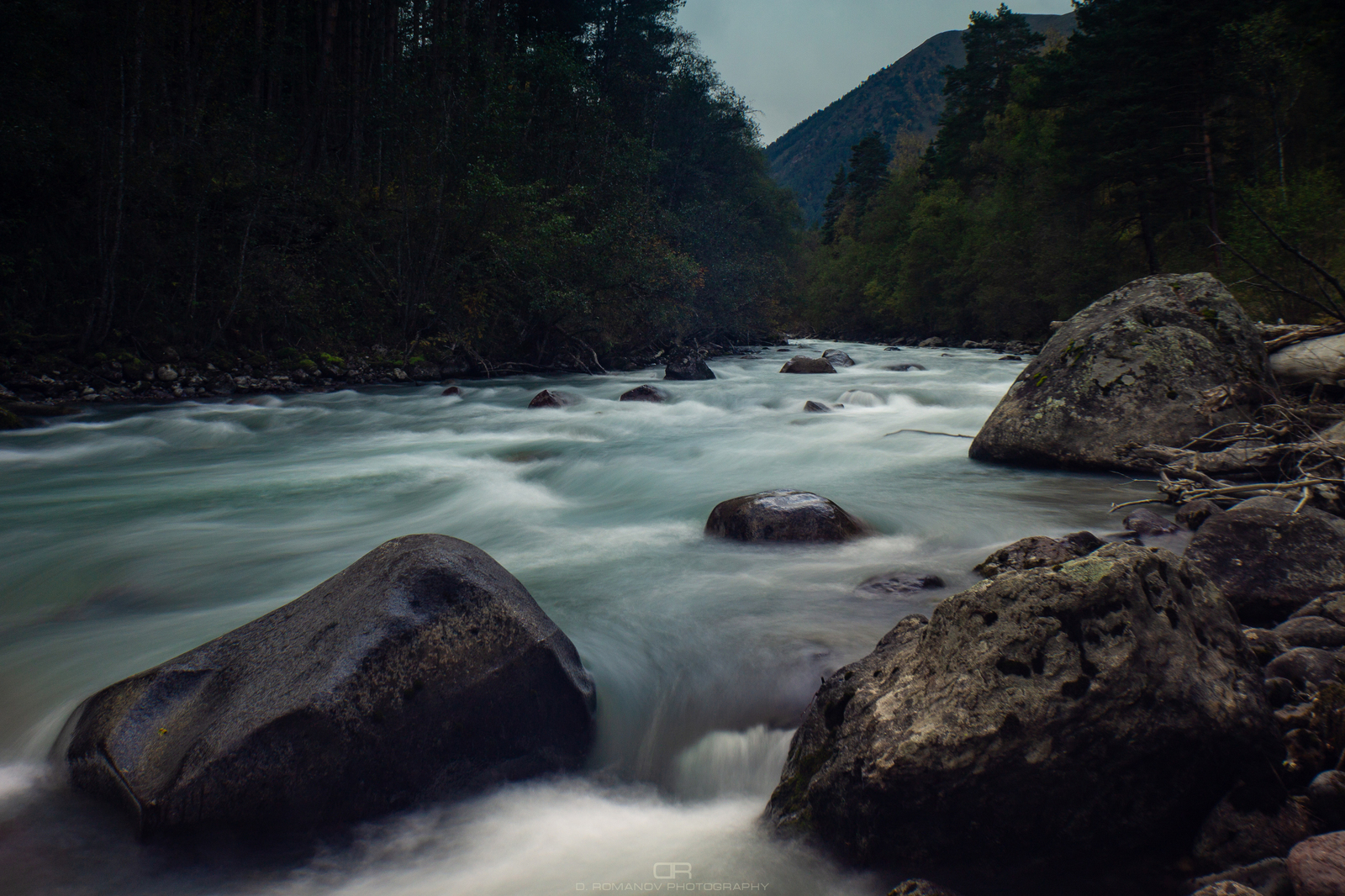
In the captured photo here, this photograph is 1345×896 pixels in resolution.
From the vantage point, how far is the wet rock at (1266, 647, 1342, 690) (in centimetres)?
229

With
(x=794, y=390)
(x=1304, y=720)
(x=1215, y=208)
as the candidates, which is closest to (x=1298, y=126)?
(x=1215, y=208)

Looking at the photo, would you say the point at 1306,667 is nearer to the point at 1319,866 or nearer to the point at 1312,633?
the point at 1312,633

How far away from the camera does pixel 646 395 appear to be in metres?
14.0

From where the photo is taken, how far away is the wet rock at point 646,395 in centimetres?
1390

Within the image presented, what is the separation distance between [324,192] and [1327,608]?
66.2 ft

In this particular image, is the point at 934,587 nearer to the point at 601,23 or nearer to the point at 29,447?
the point at 29,447

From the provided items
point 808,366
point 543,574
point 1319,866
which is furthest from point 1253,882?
point 808,366

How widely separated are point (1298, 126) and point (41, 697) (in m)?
30.0

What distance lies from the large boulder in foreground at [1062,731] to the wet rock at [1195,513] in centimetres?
272

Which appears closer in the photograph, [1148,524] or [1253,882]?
[1253,882]

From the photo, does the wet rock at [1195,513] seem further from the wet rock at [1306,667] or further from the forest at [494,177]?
the forest at [494,177]

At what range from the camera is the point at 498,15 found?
27.4 metres

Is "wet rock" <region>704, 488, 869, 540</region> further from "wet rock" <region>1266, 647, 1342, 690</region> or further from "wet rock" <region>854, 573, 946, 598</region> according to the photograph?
"wet rock" <region>1266, 647, 1342, 690</region>

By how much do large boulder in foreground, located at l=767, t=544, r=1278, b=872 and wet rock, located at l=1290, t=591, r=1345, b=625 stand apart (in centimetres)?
90
